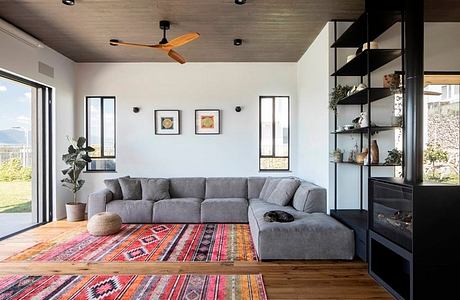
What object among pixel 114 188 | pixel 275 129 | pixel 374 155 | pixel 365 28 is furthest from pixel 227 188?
pixel 365 28

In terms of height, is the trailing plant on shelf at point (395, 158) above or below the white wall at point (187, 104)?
below

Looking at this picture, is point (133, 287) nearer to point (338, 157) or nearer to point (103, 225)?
point (103, 225)

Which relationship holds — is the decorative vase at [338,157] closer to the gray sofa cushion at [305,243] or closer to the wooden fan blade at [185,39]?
the gray sofa cushion at [305,243]

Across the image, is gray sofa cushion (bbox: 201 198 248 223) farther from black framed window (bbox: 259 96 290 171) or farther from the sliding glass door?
the sliding glass door

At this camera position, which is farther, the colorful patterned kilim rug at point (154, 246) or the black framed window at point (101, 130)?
the black framed window at point (101, 130)

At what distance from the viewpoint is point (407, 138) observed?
9.04ft

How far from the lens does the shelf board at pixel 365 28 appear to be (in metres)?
3.46

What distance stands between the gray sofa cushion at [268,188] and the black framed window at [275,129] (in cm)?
65

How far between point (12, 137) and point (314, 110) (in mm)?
4980

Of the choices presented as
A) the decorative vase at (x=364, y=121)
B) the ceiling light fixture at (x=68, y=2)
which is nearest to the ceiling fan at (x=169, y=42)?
the ceiling light fixture at (x=68, y=2)

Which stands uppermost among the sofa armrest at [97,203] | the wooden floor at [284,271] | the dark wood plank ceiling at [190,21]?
the dark wood plank ceiling at [190,21]

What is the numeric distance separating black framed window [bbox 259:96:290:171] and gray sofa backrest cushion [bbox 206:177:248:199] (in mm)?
660

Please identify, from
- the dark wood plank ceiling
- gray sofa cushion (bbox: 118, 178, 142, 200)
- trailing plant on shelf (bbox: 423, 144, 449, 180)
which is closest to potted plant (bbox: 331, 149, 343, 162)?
trailing plant on shelf (bbox: 423, 144, 449, 180)

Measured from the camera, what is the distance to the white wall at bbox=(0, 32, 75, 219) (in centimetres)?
444
